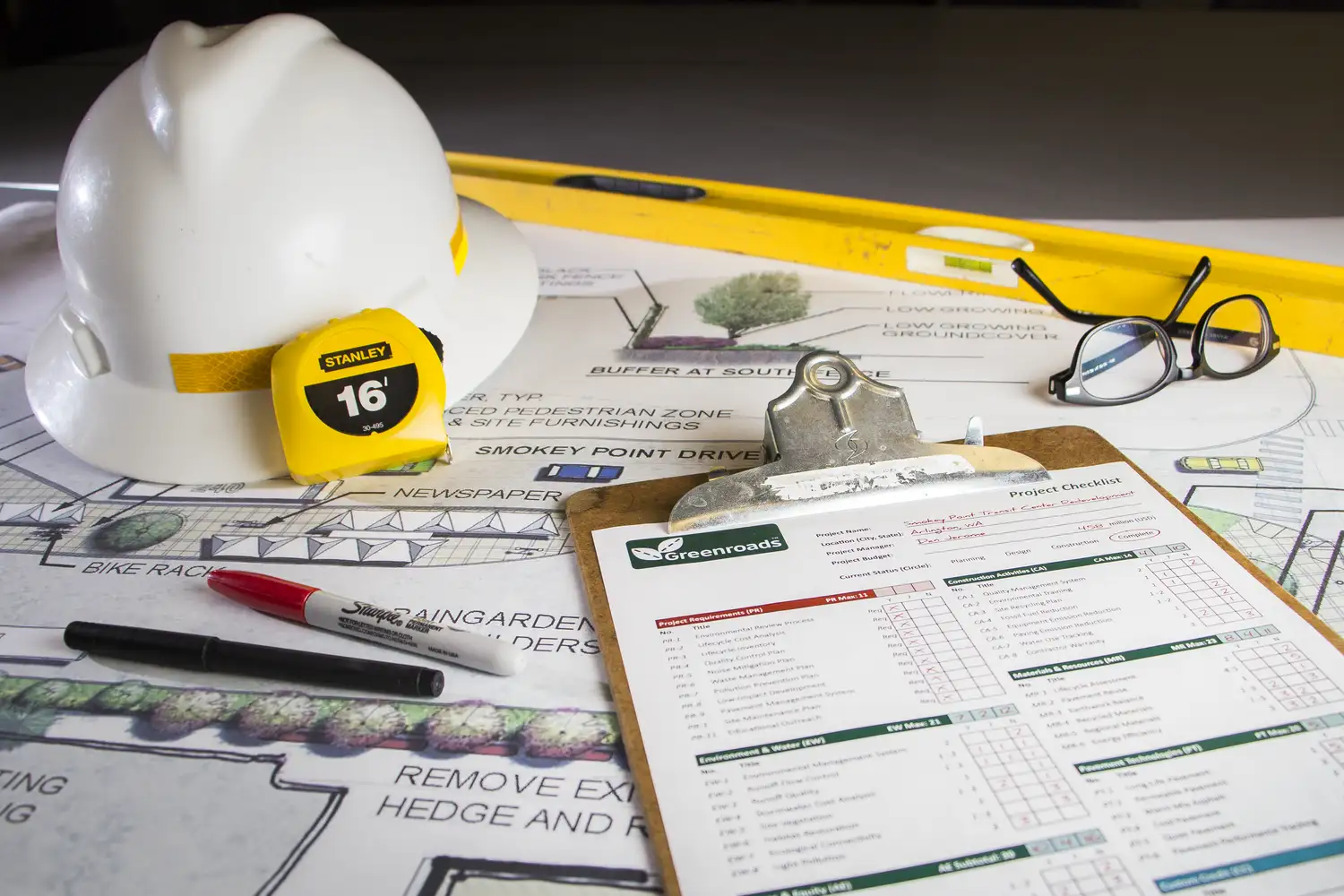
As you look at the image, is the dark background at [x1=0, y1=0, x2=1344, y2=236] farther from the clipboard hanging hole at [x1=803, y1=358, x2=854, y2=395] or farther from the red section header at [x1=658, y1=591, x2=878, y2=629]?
the red section header at [x1=658, y1=591, x2=878, y2=629]

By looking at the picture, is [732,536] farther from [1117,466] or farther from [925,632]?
[1117,466]

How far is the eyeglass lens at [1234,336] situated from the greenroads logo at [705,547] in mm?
463

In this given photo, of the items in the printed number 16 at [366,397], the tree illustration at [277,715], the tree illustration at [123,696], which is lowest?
the tree illustration at [123,696]

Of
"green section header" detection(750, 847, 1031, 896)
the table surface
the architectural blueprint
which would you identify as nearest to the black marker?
the architectural blueprint

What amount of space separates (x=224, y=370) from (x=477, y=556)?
24 cm

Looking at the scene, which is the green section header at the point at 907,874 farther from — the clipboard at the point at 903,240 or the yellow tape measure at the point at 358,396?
the clipboard at the point at 903,240

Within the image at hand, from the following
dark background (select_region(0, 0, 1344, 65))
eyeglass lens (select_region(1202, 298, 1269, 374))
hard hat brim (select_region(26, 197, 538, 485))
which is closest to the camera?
hard hat brim (select_region(26, 197, 538, 485))

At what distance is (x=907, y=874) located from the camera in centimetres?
49

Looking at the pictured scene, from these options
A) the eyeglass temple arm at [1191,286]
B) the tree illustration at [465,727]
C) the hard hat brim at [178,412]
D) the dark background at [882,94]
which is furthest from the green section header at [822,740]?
the dark background at [882,94]

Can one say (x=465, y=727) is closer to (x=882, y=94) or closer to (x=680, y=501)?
(x=680, y=501)

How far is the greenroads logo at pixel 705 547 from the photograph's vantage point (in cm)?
69

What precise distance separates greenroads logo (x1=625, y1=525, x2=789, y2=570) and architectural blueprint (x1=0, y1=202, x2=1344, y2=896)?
0.05 metres

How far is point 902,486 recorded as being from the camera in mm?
724

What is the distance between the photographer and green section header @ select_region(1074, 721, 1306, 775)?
21.0 inches
